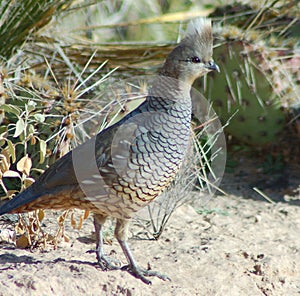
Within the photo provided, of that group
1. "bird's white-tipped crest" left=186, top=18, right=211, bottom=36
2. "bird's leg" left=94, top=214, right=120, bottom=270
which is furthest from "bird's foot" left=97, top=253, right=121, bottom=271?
"bird's white-tipped crest" left=186, top=18, right=211, bottom=36

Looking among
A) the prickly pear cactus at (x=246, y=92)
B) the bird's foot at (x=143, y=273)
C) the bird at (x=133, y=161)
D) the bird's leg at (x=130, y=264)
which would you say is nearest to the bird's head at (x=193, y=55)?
the bird at (x=133, y=161)

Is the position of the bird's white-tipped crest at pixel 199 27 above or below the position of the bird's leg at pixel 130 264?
above

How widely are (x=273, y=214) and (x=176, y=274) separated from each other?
140cm

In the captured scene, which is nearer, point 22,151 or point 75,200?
point 75,200

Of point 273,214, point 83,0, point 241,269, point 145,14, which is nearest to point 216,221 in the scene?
point 273,214

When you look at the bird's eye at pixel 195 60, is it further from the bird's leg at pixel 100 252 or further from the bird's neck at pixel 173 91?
the bird's leg at pixel 100 252

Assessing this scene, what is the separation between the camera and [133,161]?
3.16m

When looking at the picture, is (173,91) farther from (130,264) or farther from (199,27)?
(130,264)

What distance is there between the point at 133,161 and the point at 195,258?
791mm

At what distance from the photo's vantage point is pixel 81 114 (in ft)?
13.2

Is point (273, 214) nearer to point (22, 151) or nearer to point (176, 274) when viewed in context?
point (176, 274)

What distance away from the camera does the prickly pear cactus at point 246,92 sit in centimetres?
493

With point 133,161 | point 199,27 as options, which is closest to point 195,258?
point 133,161

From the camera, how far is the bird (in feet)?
10.4
